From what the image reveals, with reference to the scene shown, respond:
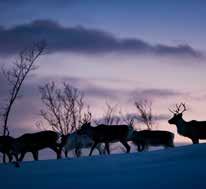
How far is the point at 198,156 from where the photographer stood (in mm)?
10945

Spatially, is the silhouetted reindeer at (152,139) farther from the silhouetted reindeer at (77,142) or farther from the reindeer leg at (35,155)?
the reindeer leg at (35,155)

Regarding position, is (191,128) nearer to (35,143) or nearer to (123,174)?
(35,143)

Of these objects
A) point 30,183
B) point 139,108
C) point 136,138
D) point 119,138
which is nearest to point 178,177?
point 30,183

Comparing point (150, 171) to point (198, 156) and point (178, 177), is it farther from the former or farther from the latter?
point (198, 156)

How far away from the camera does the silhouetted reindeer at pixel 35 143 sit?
21297 millimetres

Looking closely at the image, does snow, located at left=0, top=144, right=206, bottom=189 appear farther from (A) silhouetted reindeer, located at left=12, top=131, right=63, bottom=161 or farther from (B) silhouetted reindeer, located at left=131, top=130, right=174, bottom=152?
(B) silhouetted reindeer, located at left=131, top=130, right=174, bottom=152

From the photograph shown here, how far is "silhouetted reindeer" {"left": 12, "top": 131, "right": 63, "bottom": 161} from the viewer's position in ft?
69.9

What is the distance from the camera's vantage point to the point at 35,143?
70.9 feet

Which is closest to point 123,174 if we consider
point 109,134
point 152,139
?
point 109,134

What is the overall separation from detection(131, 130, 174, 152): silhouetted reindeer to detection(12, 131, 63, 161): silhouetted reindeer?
5.71 metres

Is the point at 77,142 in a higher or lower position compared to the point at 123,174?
lower

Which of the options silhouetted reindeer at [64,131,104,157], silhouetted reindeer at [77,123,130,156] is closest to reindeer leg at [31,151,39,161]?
silhouetted reindeer at [77,123,130,156]

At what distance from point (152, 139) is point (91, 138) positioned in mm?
3967

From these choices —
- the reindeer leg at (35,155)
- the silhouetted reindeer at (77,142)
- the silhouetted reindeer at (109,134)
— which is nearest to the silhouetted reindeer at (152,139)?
the silhouetted reindeer at (77,142)
